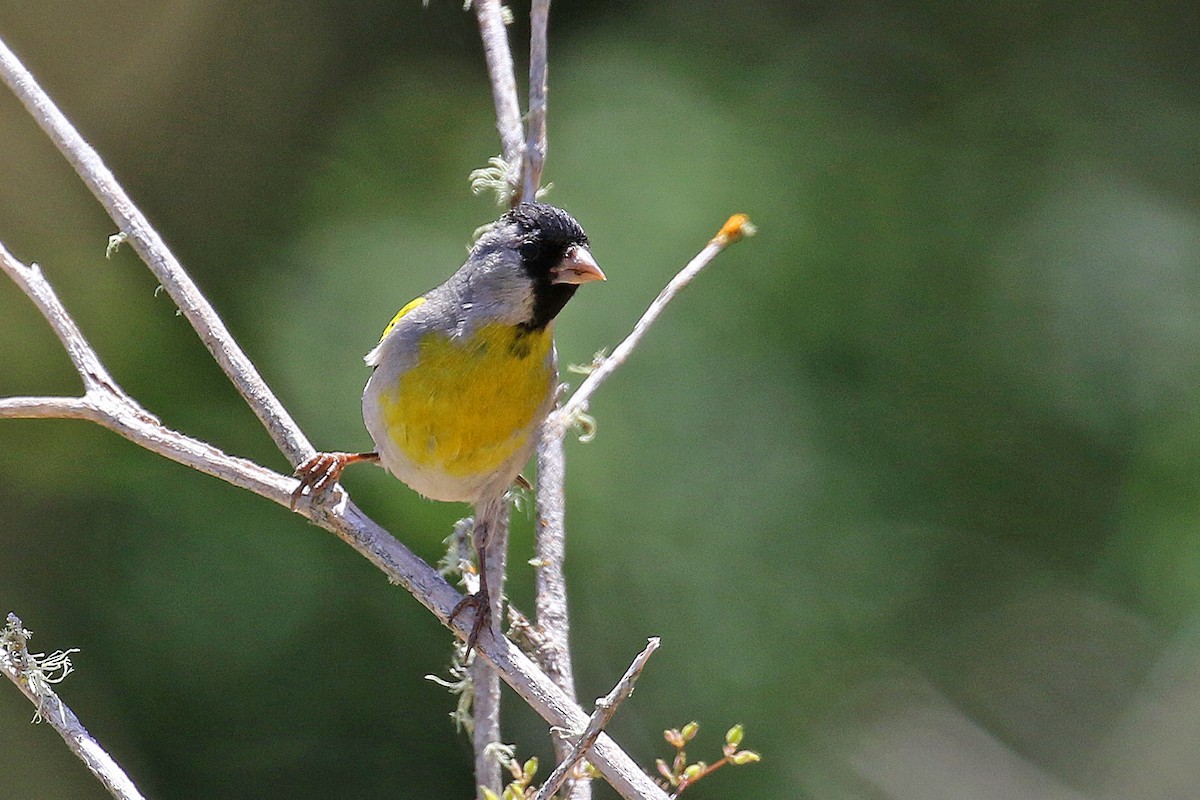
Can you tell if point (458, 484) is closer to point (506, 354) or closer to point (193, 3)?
point (506, 354)

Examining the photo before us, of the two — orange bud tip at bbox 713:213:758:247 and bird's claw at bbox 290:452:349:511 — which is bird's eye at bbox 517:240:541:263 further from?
bird's claw at bbox 290:452:349:511

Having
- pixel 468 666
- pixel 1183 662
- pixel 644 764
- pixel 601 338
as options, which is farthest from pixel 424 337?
pixel 1183 662

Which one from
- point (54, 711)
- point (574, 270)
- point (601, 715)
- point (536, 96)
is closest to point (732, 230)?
point (574, 270)

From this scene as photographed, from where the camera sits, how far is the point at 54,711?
184cm

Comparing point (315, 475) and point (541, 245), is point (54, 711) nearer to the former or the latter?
point (315, 475)

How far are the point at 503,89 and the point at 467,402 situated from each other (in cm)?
65

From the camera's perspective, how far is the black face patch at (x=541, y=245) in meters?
2.78

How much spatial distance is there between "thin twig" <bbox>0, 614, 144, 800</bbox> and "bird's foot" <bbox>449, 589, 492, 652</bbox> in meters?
0.57

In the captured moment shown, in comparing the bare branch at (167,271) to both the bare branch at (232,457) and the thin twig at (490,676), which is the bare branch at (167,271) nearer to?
the bare branch at (232,457)

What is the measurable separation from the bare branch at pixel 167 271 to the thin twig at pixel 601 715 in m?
0.96

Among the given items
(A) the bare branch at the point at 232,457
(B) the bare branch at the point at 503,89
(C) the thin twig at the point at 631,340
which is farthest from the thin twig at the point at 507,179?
(C) the thin twig at the point at 631,340

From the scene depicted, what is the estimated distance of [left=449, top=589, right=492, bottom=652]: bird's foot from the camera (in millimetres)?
2215

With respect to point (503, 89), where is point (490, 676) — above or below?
below

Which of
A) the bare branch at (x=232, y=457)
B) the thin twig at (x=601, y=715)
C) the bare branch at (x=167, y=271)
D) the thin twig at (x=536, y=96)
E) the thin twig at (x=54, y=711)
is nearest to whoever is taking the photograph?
the thin twig at (x=601, y=715)
